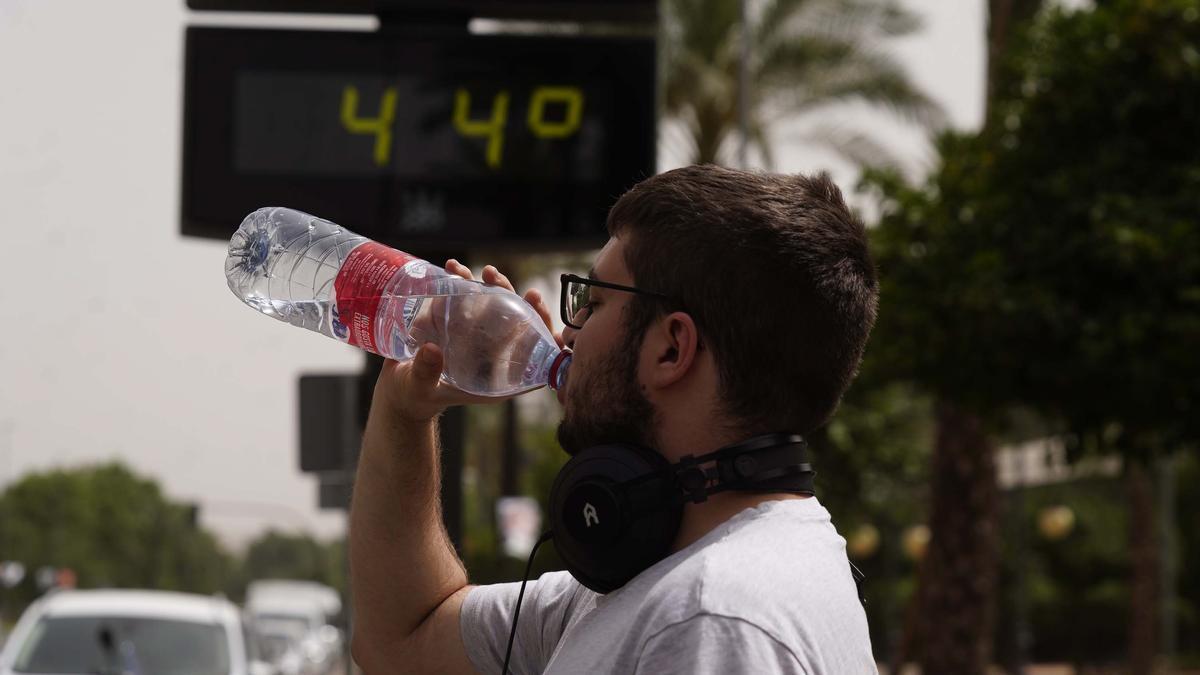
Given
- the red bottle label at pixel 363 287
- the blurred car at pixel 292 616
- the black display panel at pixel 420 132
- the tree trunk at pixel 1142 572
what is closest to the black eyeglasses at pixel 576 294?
the red bottle label at pixel 363 287

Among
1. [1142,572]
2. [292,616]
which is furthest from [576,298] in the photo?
[292,616]

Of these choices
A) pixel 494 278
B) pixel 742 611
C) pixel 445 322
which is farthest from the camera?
pixel 445 322

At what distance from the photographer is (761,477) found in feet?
7.25

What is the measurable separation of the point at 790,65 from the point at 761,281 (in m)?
19.2

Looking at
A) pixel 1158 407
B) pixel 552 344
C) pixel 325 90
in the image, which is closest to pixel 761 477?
pixel 552 344

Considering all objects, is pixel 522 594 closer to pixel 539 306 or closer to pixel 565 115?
pixel 539 306

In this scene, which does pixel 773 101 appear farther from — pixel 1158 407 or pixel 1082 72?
pixel 1158 407

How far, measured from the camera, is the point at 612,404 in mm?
2318

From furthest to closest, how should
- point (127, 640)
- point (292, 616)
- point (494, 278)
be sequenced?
point (292, 616) → point (127, 640) → point (494, 278)

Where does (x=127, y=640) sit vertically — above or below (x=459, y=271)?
below

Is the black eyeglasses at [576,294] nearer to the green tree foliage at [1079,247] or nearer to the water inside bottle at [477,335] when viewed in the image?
the water inside bottle at [477,335]

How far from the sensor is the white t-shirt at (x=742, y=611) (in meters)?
1.96

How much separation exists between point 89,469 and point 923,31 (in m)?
108

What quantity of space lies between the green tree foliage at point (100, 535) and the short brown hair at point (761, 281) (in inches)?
4133
